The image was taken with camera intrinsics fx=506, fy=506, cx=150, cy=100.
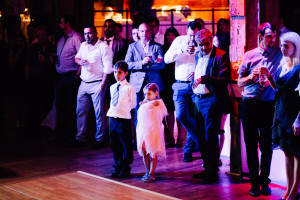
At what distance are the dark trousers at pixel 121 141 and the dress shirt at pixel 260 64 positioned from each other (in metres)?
1.49

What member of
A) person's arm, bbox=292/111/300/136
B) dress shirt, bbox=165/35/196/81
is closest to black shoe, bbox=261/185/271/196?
person's arm, bbox=292/111/300/136

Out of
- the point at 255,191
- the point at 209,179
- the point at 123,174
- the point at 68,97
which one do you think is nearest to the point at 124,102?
the point at 123,174

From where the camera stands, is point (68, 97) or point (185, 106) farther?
point (68, 97)

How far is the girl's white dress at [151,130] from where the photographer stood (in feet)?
17.8

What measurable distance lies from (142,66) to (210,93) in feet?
5.29

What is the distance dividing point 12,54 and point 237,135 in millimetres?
5213

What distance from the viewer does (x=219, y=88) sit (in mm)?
5277

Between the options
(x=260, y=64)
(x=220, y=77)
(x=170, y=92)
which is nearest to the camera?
(x=260, y=64)

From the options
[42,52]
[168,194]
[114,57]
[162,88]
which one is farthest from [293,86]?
[42,52]

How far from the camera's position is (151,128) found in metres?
5.43

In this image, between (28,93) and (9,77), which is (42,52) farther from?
(9,77)

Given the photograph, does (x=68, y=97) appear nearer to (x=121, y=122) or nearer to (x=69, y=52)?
(x=69, y=52)

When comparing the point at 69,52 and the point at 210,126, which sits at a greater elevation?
the point at 69,52

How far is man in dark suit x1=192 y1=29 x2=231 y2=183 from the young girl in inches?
17.0
